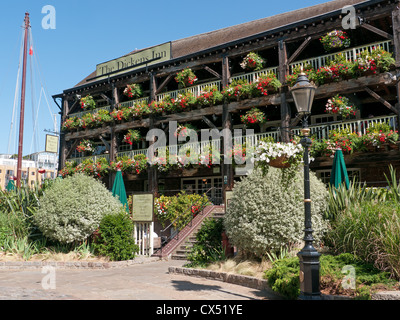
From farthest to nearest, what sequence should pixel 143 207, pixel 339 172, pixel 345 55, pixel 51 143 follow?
1. pixel 51 143
2. pixel 345 55
3. pixel 143 207
4. pixel 339 172

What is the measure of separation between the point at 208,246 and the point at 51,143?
17308mm

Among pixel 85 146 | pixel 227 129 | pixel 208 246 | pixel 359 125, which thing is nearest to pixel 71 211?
pixel 208 246

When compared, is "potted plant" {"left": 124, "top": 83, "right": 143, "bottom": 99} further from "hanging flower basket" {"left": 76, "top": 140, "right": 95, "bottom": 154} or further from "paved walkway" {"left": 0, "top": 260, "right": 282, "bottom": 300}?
"paved walkway" {"left": 0, "top": 260, "right": 282, "bottom": 300}

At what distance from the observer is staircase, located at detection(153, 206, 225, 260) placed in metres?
12.5

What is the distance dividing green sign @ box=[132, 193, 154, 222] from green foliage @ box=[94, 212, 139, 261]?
1027 mm

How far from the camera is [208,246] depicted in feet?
32.2

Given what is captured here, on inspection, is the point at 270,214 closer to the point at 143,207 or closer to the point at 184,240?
the point at 143,207

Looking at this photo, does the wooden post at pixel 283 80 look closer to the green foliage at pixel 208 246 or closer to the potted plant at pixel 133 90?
the green foliage at pixel 208 246

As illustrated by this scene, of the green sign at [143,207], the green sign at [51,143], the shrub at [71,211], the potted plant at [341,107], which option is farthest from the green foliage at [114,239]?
the green sign at [51,143]

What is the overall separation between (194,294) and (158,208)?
952 centimetres

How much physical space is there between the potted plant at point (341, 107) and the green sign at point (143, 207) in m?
7.79

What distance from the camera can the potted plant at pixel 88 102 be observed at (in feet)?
79.7
